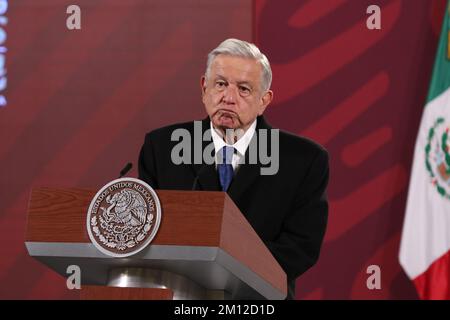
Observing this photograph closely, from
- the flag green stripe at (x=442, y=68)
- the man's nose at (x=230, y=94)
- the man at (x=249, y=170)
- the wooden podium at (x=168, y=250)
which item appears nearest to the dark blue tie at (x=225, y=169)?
the man at (x=249, y=170)

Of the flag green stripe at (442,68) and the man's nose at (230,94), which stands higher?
the flag green stripe at (442,68)

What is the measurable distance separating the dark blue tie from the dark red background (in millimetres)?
2157

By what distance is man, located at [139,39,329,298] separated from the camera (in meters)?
2.36

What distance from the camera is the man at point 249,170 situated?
2.36 meters

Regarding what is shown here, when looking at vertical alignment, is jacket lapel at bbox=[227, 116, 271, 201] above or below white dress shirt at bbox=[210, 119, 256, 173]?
below

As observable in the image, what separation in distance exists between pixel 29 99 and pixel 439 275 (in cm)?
246

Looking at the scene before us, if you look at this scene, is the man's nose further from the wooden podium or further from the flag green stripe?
the flag green stripe

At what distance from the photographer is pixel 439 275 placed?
14.4ft

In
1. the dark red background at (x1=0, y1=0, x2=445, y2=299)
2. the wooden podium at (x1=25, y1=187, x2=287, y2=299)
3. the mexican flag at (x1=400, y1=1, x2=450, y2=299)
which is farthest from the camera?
the dark red background at (x1=0, y1=0, x2=445, y2=299)

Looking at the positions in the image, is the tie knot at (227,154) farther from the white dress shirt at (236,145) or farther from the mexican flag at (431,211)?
the mexican flag at (431,211)

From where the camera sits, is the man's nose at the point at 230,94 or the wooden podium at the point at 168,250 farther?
the man's nose at the point at 230,94

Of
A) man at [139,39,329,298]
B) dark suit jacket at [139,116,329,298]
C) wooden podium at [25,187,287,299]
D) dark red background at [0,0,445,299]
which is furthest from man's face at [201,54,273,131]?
dark red background at [0,0,445,299]

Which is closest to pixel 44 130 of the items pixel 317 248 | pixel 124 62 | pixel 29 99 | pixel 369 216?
pixel 29 99

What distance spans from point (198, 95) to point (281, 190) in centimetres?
223
